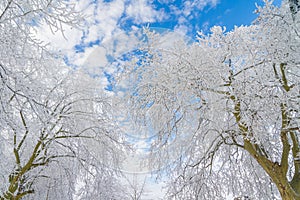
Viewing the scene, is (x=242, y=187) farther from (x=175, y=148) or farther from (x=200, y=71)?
(x=200, y=71)

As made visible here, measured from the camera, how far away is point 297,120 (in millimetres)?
2896

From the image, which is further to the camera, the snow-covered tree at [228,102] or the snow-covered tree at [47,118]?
the snow-covered tree at [228,102]

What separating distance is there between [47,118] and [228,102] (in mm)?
2511

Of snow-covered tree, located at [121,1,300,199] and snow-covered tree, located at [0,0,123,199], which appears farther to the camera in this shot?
snow-covered tree, located at [121,1,300,199]

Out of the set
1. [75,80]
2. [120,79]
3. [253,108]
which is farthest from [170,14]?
[253,108]

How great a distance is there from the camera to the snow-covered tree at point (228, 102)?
10.7ft

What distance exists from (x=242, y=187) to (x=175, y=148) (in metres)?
1.91

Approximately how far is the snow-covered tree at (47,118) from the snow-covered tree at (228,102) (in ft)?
5.09

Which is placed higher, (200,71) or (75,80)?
(75,80)

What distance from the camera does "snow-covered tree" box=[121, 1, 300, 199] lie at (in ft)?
10.7

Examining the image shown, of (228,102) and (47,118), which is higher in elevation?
(228,102)

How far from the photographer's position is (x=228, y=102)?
12.8ft

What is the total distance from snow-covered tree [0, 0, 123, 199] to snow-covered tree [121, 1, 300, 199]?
155cm

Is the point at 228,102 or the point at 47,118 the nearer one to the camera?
the point at 47,118
